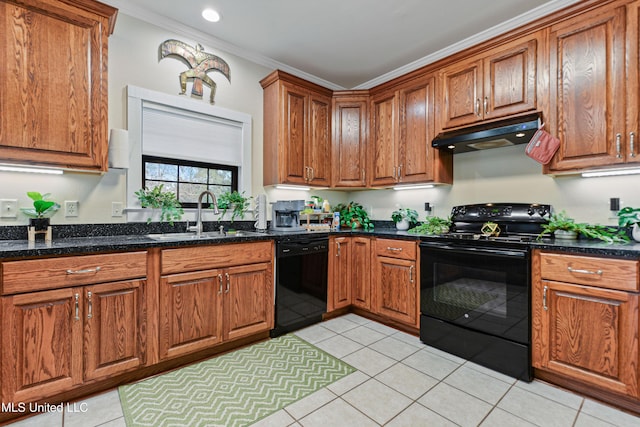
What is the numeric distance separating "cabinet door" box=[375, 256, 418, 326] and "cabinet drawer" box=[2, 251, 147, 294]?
79.8 inches

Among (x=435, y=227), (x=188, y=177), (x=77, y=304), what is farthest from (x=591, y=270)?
(x=188, y=177)

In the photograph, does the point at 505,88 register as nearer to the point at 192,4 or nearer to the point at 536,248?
the point at 536,248

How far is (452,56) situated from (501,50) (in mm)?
412

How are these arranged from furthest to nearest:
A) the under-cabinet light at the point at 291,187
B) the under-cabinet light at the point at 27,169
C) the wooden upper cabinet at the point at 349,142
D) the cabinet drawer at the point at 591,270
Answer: the wooden upper cabinet at the point at 349,142, the under-cabinet light at the point at 291,187, the under-cabinet light at the point at 27,169, the cabinet drawer at the point at 591,270

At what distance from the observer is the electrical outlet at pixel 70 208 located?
2154mm

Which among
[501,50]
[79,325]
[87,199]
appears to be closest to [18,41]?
[87,199]

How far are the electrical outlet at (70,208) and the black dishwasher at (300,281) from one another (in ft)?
4.95

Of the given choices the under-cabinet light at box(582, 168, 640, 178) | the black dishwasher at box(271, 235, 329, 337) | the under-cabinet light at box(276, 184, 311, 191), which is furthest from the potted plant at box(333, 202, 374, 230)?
the under-cabinet light at box(582, 168, 640, 178)

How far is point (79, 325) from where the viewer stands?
1.72m

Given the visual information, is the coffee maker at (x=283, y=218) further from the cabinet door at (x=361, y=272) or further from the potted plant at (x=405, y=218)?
the potted plant at (x=405, y=218)

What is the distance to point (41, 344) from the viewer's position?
162 cm

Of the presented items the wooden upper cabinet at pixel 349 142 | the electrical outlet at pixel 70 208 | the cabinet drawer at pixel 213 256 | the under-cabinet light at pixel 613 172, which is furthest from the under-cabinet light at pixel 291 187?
the under-cabinet light at pixel 613 172

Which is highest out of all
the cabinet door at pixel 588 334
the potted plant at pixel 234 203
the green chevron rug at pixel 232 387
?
the potted plant at pixel 234 203

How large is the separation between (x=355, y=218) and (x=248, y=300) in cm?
170
